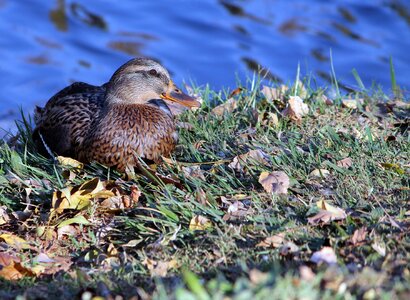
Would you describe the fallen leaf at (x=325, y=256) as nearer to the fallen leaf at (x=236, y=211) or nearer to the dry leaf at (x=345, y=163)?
the fallen leaf at (x=236, y=211)

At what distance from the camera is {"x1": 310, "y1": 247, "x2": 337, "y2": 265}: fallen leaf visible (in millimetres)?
3686

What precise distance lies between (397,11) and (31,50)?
4915mm

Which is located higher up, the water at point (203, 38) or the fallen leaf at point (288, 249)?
the fallen leaf at point (288, 249)

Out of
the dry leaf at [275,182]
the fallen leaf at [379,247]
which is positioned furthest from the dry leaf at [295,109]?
the fallen leaf at [379,247]

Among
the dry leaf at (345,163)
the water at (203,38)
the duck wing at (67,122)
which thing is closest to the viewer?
the dry leaf at (345,163)

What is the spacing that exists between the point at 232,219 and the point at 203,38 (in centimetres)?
726

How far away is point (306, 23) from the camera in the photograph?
37.6 ft

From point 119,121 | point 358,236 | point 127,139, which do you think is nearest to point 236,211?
point 358,236

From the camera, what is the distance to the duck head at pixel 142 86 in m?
5.47

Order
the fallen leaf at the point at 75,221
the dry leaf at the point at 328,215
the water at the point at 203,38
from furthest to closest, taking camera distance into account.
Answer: the water at the point at 203,38, the fallen leaf at the point at 75,221, the dry leaf at the point at 328,215

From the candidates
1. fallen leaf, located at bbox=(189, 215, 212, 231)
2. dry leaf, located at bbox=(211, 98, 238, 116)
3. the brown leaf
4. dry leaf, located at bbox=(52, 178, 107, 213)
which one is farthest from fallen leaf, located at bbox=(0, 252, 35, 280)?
dry leaf, located at bbox=(211, 98, 238, 116)

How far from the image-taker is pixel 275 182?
4.50m

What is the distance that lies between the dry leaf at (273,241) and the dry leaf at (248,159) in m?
0.85

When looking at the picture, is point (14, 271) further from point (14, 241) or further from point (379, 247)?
point (379, 247)
